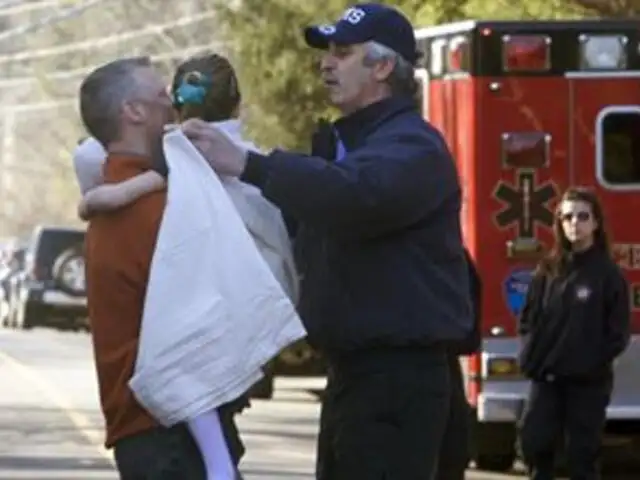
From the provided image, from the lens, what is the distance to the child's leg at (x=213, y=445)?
568 centimetres

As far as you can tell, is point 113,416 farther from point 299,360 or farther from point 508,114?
point 299,360

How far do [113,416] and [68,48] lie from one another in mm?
61456

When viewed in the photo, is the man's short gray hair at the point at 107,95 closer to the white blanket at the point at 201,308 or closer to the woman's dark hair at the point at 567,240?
the white blanket at the point at 201,308

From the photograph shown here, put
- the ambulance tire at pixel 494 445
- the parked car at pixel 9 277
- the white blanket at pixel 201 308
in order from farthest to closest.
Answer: the parked car at pixel 9 277, the ambulance tire at pixel 494 445, the white blanket at pixel 201 308

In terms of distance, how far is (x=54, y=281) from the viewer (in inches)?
1561

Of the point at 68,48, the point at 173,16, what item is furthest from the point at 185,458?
the point at 68,48

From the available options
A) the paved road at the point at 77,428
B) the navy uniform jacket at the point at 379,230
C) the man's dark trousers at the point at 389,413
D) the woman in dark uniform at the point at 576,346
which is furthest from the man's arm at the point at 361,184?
the paved road at the point at 77,428

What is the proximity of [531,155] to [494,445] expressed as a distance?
6.51 ft

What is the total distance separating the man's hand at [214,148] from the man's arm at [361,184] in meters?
0.04

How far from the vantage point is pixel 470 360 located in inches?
541

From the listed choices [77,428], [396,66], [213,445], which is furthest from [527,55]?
[213,445]

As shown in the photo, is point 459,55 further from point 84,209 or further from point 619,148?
point 84,209

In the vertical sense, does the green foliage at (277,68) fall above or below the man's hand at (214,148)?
below

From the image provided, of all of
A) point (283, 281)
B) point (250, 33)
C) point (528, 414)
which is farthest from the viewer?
point (250, 33)
